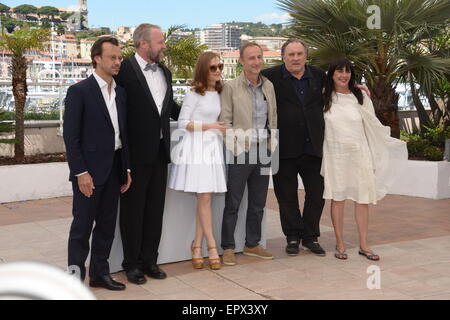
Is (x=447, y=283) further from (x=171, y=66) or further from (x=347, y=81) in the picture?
(x=171, y=66)

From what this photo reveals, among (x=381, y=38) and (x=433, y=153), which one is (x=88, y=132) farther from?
(x=433, y=153)

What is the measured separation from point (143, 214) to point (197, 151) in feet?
1.98

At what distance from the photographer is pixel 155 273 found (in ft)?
14.1

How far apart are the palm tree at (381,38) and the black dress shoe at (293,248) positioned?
3725 mm

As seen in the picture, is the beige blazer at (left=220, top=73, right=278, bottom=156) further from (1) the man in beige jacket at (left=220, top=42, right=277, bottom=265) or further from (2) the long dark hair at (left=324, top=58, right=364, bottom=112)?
(2) the long dark hair at (left=324, top=58, right=364, bottom=112)

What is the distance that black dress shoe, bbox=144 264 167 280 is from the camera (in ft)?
14.1

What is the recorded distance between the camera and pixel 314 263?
4.67 m

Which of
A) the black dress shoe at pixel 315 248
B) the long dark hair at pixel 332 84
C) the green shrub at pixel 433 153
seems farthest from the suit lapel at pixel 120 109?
the green shrub at pixel 433 153

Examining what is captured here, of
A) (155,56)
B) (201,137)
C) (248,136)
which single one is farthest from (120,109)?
(248,136)

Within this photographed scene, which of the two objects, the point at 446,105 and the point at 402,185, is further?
the point at 446,105

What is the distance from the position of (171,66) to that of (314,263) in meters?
7.53

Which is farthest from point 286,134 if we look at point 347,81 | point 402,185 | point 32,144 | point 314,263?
point 32,144

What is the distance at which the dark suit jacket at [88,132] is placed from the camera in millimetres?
3729

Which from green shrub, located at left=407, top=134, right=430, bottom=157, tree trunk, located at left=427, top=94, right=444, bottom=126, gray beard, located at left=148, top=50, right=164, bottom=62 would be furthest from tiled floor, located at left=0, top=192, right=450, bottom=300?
tree trunk, located at left=427, top=94, right=444, bottom=126
